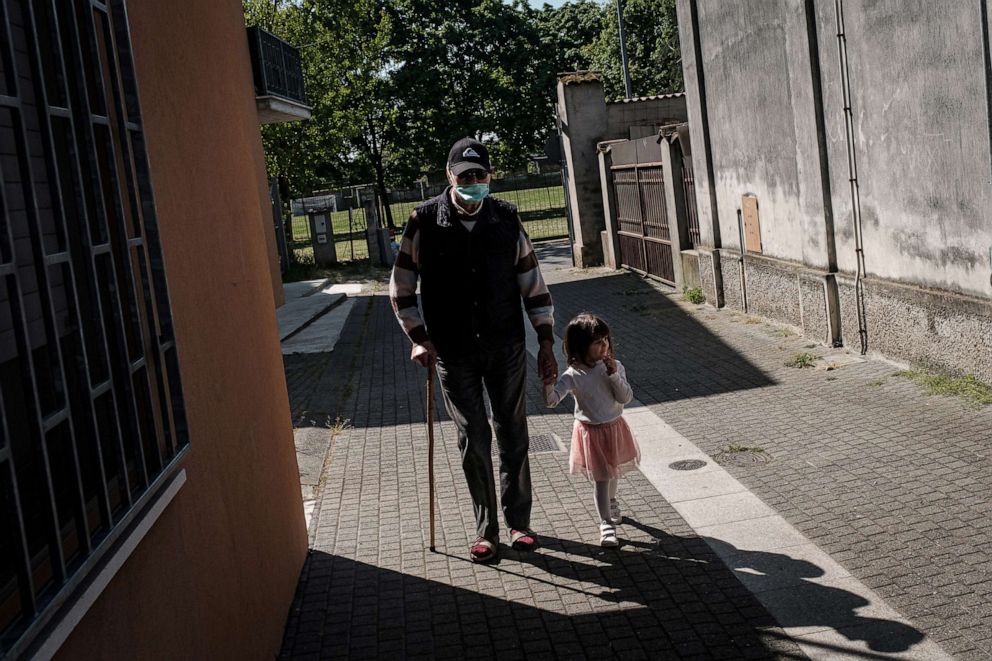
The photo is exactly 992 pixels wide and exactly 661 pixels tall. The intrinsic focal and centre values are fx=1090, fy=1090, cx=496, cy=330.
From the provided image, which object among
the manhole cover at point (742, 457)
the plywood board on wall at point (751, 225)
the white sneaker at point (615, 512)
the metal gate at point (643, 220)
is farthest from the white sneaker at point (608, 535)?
the metal gate at point (643, 220)

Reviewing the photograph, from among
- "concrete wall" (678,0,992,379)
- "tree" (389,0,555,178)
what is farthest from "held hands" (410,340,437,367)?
"tree" (389,0,555,178)

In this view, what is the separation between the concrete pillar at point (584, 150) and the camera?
2198 cm

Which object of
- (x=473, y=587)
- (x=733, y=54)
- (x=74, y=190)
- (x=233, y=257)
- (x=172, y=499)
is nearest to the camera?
(x=74, y=190)

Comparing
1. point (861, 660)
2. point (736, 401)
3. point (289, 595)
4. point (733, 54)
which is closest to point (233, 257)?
point (289, 595)

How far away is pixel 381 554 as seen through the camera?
5965 millimetres

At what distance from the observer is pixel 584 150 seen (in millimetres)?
22172

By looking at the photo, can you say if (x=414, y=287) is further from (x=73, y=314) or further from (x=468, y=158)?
(x=73, y=314)

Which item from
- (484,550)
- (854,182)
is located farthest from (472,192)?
(854,182)

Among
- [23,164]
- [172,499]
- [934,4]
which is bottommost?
[172,499]

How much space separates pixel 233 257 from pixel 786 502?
11.0 ft

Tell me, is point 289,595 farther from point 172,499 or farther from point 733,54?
point 733,54

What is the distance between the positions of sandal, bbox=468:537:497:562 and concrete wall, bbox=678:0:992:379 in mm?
4349

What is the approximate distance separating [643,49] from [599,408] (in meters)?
48.8

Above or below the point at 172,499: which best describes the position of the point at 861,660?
below
